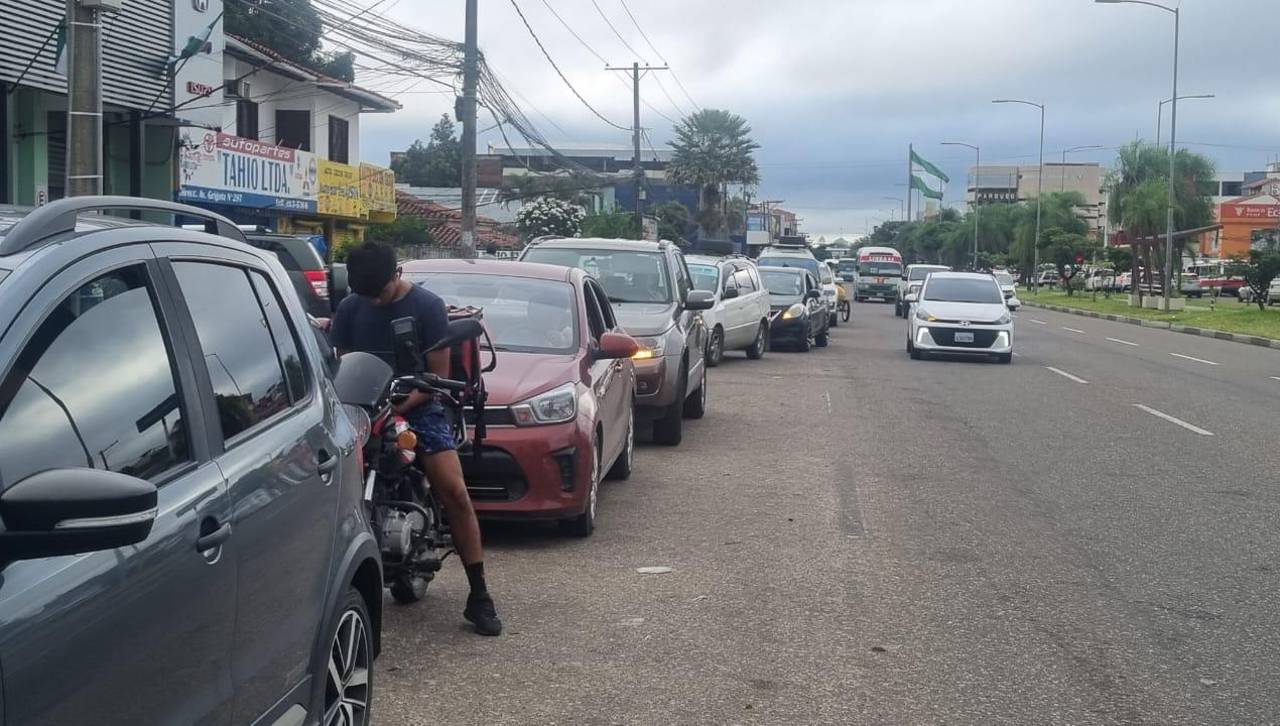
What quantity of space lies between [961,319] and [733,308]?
476 cm

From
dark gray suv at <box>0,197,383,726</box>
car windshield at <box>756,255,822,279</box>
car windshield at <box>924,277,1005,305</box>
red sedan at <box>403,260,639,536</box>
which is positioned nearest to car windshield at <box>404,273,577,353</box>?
red sedan at <box>403,260,639,536</box>

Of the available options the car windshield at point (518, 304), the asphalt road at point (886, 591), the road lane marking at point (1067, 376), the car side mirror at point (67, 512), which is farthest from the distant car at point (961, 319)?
the car side mirror at point (67, 512)

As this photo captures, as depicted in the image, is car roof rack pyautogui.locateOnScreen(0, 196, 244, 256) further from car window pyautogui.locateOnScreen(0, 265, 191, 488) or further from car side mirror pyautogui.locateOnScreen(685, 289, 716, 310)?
car side mirror pyautogui.locateOnScreen(685, 289, 716, 310)

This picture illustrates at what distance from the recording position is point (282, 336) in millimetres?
4383

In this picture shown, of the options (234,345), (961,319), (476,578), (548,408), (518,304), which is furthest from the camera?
(961,319)

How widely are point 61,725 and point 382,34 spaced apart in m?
21.2

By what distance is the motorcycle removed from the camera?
6078mm

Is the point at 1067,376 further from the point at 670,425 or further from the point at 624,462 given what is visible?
the point at 624,462

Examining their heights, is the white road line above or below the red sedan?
below

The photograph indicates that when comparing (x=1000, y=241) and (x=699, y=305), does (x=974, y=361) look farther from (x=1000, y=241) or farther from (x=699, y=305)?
(x=1000, y=241)

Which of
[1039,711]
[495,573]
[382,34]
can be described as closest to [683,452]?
[495,573]

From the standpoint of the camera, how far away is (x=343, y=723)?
449 cm

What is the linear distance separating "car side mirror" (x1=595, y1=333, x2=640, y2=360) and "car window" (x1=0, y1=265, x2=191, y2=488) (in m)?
5.85

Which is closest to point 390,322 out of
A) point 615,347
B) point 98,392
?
point 615,347
